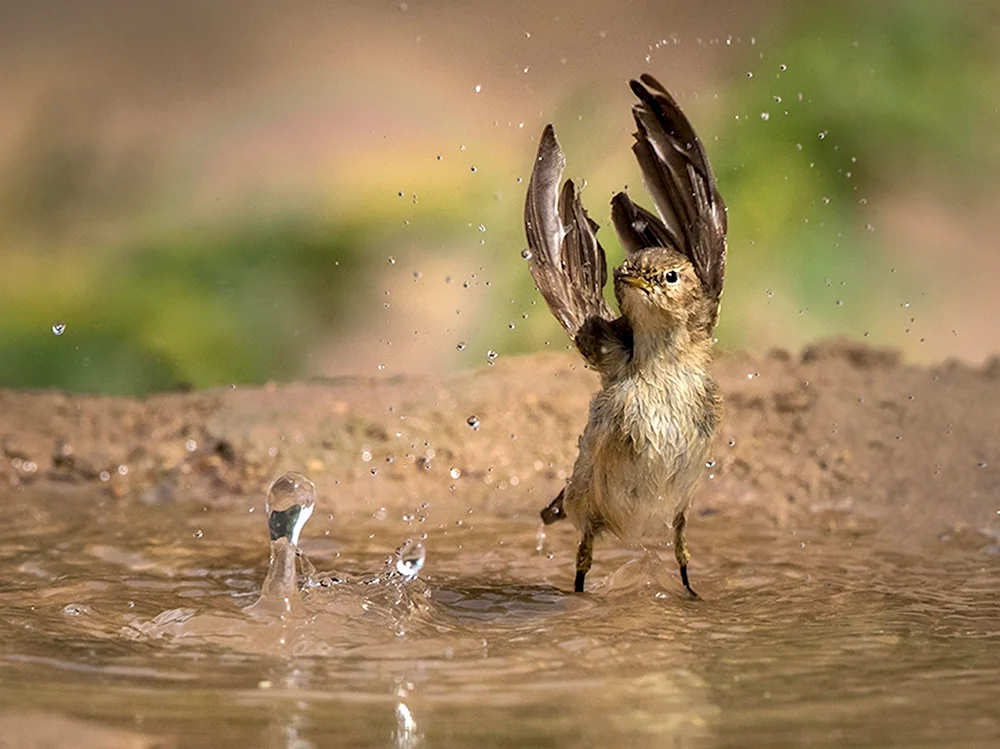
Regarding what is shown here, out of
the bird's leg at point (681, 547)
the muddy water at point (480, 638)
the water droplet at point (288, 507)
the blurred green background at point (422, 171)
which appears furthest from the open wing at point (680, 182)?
the blurred green background at point (422, 171)

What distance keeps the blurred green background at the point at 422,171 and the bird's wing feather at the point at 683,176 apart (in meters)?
3.18

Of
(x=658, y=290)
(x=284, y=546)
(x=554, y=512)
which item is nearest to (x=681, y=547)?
(x=554, y=512)

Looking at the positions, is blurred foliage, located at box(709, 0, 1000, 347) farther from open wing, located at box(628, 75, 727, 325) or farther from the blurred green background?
open wing, located at box(628, 75, 727, 325)

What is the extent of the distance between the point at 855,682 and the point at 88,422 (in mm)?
4275

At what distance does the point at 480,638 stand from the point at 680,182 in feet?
5.44

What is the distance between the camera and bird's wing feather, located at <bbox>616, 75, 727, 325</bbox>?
16.6 ft

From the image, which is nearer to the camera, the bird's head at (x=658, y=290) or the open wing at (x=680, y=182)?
the bird's head at (x=658, y=290)


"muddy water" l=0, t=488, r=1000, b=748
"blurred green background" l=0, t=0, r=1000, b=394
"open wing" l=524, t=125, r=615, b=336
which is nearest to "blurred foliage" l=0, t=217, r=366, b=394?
"blurred green background" l=0, t=0, r=1000, b=394


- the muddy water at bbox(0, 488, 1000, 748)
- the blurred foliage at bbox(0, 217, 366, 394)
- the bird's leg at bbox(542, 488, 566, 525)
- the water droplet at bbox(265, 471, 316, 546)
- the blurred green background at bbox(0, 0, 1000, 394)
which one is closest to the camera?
the muddy water at bbox(0, 488, 1000, 748)

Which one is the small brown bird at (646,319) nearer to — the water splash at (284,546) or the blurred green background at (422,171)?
the water splash at (284,546)

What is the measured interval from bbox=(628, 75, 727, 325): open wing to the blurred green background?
316 centimetres

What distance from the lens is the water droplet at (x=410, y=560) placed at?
5270 millimetres

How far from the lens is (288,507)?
200 inches

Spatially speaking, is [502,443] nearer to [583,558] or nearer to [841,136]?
[583,558]
